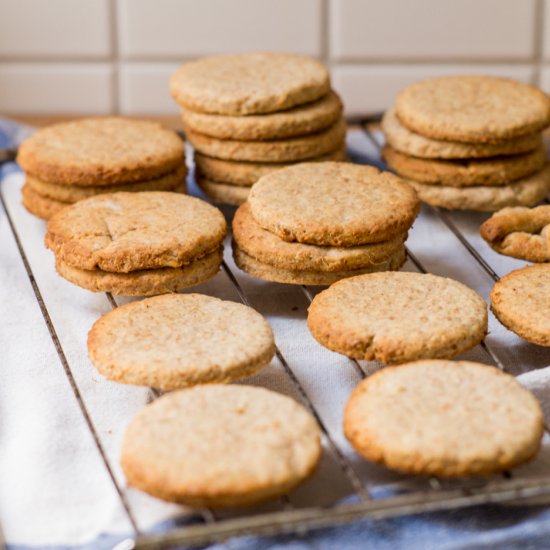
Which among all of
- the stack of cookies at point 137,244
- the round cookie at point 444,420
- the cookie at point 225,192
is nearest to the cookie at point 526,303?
the round cookie at point 444,420

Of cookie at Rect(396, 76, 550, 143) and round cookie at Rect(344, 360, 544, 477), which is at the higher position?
cookie at Rect(396, 76, 550, 143)

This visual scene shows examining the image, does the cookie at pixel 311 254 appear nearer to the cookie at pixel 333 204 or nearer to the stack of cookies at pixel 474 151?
the cookie at pixel 333 204

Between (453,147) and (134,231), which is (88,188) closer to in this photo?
(134,231)

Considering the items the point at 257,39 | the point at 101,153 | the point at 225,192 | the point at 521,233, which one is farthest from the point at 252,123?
the point at 257,39

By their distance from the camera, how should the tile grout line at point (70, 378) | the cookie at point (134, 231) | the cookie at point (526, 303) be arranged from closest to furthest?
the tile grout line at point (70, 378)
the cookie at point (526, 303)
the cookie at point (134, 231)

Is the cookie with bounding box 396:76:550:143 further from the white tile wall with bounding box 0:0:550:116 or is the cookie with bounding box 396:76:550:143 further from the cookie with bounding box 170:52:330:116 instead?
the white tile wall with bounding box 0:0:550:116

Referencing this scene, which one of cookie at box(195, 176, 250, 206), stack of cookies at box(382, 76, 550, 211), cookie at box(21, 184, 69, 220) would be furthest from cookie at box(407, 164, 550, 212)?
cookie at box(21, 184, 69, 220)

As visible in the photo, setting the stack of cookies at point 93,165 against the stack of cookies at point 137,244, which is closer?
the stack of cookies at point 137,244

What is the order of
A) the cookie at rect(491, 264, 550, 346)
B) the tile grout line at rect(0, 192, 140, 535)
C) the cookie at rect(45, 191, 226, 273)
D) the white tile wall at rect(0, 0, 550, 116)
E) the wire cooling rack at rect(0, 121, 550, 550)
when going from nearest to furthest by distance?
the wire cooling rack at rect(0, 121, 550, 550) < the tile grout line at rect(0, 192, 140, 535) < the cookie at rect(491, 264, 550, 346) < the cookie at rect(45, 191, 226, 273) < the white tile wall at rect(0, 0, 550, 116)

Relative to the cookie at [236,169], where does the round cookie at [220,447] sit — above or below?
below
